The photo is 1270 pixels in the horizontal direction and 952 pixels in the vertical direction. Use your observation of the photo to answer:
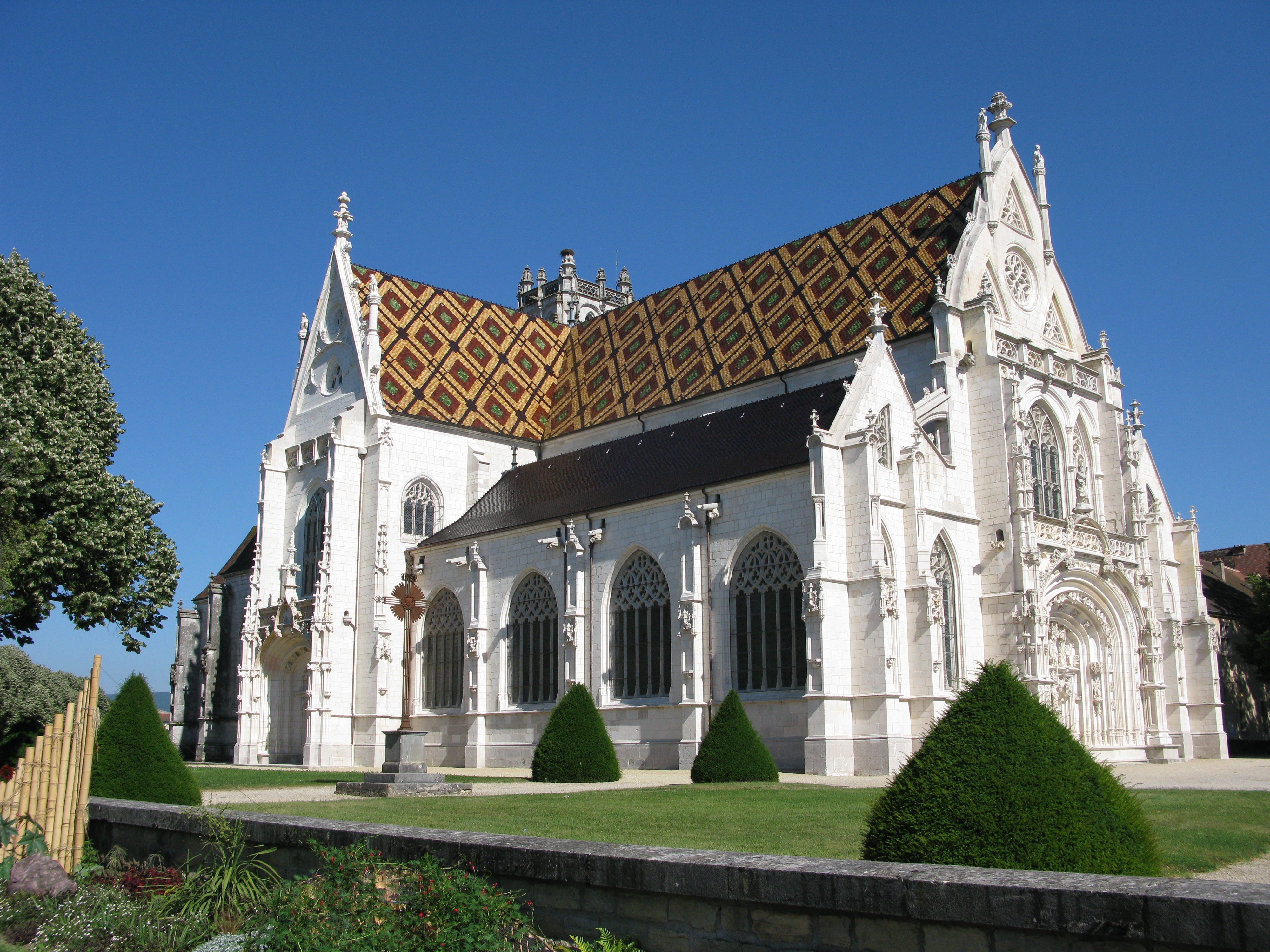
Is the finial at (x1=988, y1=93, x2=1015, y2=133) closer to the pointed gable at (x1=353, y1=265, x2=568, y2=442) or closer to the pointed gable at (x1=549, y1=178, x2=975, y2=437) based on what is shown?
the pointed gable at (x1=549, y1=178, x2=975, y2=437)

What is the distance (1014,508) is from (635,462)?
389 inches

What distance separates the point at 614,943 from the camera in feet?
20.1

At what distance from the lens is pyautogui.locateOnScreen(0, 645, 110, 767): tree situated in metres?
22.0

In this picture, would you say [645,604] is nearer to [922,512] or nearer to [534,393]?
[922,512]

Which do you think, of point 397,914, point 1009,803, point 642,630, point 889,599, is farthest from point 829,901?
point 642,630

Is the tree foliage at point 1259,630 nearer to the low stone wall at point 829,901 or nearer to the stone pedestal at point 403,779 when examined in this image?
the stone pedestal at point 403,779

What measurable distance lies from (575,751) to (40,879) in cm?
1318

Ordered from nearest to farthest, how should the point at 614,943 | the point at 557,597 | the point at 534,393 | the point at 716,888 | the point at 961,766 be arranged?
the point at 716,888 < the point at 614,943 < the point at 961,766 < the point at 557,597 < the point at 534,393

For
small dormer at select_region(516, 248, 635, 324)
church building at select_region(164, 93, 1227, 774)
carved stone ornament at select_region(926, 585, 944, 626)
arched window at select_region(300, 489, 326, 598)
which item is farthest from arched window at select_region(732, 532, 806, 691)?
small dormer at select_region(516, 248, 635, 324)

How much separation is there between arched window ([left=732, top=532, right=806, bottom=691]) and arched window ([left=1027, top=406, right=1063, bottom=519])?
26.0ft

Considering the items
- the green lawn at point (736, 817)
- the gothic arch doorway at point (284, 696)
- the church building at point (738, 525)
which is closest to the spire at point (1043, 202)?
the church building at point (738, 525)

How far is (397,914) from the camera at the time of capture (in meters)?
6.43

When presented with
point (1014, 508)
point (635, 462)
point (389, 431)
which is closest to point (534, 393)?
point (389, 431)

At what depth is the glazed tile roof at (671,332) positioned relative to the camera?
30641mm
